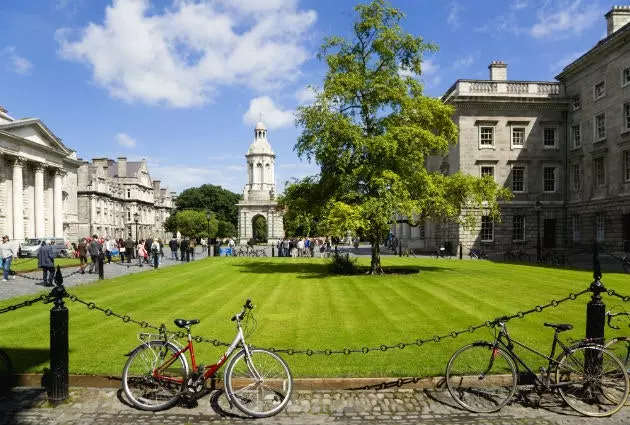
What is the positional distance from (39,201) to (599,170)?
5674 centimetres

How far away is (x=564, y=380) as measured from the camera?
686 cm

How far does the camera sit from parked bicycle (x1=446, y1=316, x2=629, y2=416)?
6352 mm

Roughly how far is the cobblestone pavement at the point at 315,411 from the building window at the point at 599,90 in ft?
116

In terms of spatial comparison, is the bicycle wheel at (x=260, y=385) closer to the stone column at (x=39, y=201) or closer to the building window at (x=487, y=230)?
the building window at (x=487, y=230)

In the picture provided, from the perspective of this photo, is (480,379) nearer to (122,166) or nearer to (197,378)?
Answer: (197,378)

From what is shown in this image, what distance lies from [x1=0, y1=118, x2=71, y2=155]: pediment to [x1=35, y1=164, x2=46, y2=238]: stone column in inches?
129

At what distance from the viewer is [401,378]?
7.04 m

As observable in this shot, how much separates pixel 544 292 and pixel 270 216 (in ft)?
245

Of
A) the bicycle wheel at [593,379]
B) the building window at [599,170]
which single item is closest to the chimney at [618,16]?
the building window at [599,170]

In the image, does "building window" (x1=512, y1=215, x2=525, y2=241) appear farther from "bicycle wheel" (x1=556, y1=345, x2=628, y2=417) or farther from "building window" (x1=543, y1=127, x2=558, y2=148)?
A: "bicycle wheel" (x1=556, y1=345, x2=628, y2=417)

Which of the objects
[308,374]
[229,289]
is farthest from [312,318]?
[229,289]

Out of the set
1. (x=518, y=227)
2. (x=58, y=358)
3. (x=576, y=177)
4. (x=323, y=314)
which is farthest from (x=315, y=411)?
(x=576, y=177)

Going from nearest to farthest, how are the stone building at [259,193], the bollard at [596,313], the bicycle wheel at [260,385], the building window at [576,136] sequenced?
the bicycle wheel at [260,385], the bollard at [596,313], the building window at [576,136], the stone building at [259,193]

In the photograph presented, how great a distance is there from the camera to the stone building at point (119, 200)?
80.4m
